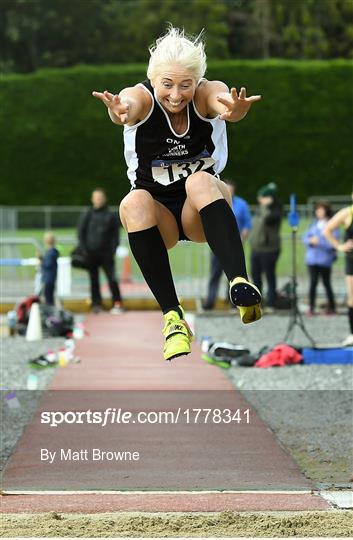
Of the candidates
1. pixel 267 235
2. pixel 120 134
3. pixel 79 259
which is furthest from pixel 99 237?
pixel 120 134

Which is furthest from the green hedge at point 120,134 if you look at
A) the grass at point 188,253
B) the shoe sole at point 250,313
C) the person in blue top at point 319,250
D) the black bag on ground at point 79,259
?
the shoe sole at point 250,313

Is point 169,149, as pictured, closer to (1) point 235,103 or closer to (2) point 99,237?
(1) point 235,103

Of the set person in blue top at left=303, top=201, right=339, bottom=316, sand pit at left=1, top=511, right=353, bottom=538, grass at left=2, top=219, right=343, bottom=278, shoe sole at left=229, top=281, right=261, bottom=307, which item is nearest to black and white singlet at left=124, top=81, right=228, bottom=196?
shoe sole at left=229, top=281, right=261, bottom=307

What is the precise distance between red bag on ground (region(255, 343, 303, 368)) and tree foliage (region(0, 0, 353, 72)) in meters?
34.1

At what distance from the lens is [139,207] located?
7004 millimetres

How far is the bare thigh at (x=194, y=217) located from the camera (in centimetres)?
701

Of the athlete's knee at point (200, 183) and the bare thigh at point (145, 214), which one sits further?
the bare thigh at point (145, 214)

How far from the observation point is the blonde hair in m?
6.69

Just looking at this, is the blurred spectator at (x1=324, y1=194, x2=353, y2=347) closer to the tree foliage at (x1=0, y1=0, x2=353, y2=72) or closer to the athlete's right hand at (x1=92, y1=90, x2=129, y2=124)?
the athlete's right hand at (x1=92, y1=90, x2=129, y2=124)

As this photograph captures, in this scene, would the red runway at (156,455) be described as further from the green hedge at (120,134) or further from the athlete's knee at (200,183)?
the green hedge at (120,134)

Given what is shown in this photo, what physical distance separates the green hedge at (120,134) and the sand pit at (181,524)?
28374 mm

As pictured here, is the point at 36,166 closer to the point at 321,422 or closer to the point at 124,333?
the point at 124,333

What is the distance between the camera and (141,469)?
8883mm

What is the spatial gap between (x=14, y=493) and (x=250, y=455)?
79.7 inches
